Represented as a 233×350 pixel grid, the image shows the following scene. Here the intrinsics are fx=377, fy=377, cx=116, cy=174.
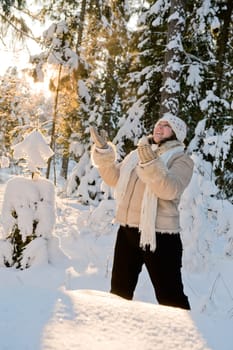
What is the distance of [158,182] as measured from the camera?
2824mm

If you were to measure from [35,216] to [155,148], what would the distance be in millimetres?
2218

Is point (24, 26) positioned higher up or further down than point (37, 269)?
higher up

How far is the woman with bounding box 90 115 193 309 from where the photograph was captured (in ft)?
9.45

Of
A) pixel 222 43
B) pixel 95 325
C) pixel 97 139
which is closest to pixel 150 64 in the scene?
pixel 222 43

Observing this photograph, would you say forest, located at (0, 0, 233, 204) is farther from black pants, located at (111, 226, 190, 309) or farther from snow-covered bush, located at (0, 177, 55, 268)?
black pants, located at (111, 226, 190, 309)

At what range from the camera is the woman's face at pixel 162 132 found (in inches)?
128

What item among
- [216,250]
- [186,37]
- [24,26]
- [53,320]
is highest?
[186,37]

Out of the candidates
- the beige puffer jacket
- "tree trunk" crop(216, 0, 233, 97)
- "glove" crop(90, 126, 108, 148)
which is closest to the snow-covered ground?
the beige puffer jacket

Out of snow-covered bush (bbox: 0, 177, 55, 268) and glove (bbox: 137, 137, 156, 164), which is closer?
Result: glove (bbox: 137, 137, 156, 164)

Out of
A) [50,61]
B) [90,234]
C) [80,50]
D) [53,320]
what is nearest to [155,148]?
[53,320]

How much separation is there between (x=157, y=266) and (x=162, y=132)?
1.14m

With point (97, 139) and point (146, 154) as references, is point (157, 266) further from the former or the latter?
point (97, 139)

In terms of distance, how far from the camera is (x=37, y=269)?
4.70 m

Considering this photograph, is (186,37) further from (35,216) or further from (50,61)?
(35,216)
